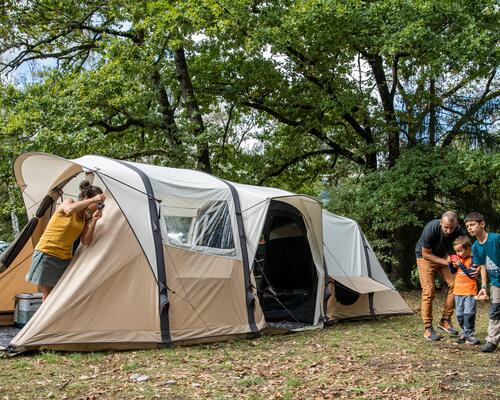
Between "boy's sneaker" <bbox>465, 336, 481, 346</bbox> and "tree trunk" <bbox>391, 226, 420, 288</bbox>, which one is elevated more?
"tree trunk" <bbox>391, 226, 420, 288</bbox>

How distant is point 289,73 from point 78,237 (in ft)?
29.3

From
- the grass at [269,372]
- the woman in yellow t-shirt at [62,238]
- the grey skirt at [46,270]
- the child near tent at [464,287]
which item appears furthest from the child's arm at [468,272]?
the grey skirt at [46,270]

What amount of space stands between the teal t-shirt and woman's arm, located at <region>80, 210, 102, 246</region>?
427 centimetres

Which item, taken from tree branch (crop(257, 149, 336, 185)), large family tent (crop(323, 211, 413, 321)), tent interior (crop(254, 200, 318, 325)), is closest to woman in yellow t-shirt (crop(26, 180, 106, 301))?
tent interior (crop(254, 200, 318, 325))

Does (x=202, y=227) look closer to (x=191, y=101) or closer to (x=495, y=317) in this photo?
(x=495, y=317)

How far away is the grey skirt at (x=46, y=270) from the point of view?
20.9 ft

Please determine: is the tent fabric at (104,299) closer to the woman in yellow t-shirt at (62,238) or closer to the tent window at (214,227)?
the woman in yellow t-shirt at (62,238)

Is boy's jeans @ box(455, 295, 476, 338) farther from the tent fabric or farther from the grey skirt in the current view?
the grey skirt

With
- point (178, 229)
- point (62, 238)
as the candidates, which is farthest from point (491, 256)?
point (62, 238)

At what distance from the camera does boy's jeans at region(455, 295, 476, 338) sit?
22.4 feet

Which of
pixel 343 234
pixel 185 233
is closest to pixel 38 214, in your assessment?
pixel 185 233

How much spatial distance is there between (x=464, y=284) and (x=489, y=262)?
78cm

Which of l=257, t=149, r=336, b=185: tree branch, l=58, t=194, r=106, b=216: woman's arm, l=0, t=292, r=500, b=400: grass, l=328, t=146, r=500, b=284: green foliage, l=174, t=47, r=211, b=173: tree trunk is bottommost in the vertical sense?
l=0, t=292, r=500, b=400: grass

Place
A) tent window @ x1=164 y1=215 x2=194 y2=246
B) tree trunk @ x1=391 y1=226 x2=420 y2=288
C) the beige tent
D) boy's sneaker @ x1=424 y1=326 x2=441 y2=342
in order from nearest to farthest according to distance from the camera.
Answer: the beige tent → tent window @ x1=164 y1=215 x2=194 y2=246 → boy's sneaker @ x1=424 y1=326 x2=441 y2=342 → tree trunk @ x1=391 y1=226 x2=420 y2=288
